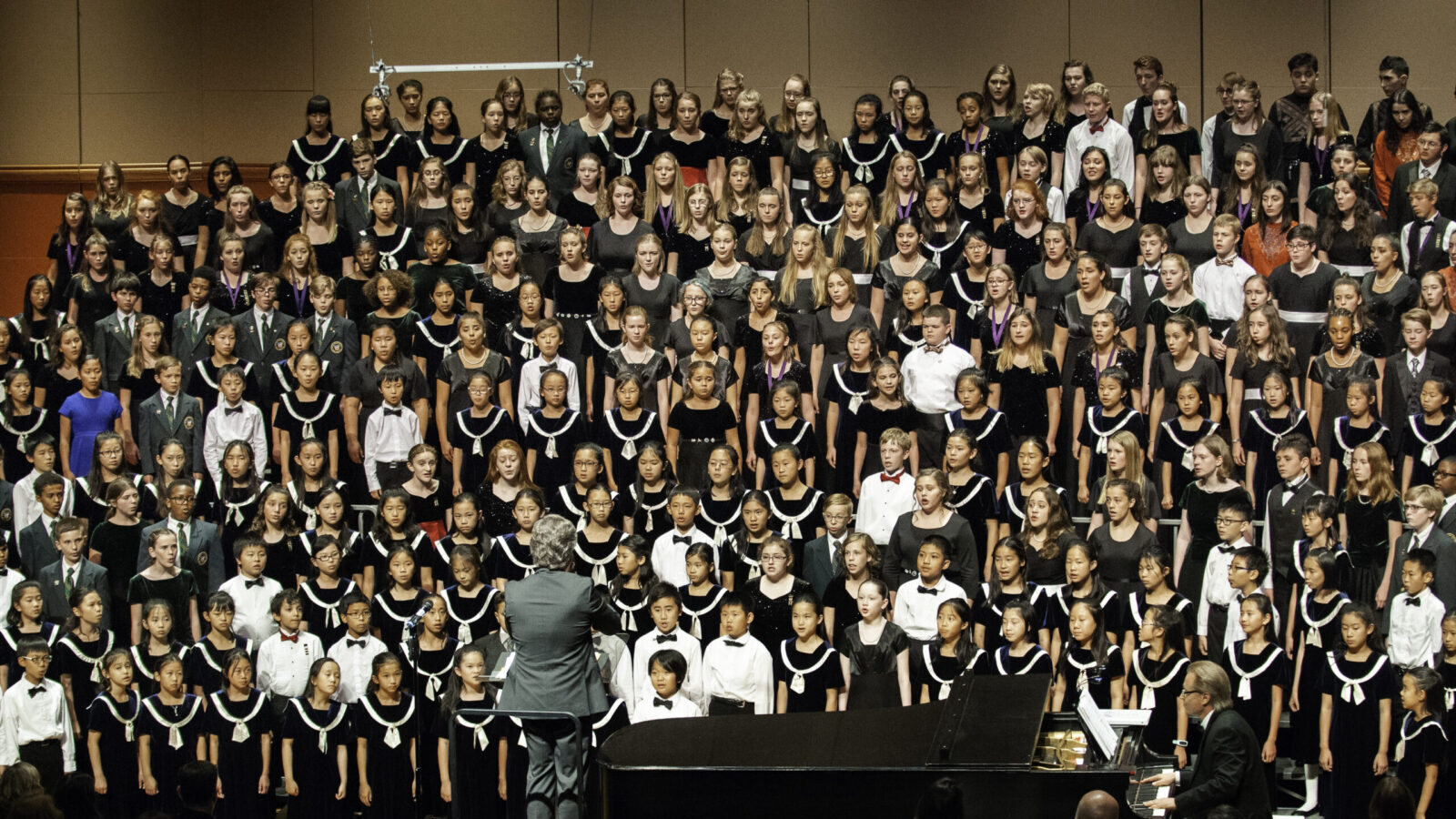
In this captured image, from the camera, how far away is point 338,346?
10.6 m

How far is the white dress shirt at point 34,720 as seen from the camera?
8781 millimetres

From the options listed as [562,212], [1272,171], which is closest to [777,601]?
[562,212]

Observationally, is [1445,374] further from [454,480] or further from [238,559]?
[238,559]

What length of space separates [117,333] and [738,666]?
467 cm

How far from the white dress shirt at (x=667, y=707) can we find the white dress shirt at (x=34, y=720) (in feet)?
9.45

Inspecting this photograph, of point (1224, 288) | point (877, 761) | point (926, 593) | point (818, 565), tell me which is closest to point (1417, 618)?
point (926, 593)

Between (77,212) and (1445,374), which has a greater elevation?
(77,212)

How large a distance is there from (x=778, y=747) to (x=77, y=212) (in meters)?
6.96

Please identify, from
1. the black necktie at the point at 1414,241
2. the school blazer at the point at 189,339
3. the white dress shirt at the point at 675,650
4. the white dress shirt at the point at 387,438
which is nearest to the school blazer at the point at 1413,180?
the black necktie at the point at 1414,241

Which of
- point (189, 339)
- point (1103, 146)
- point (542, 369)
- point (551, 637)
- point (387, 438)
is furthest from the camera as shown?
point (1103, 146)

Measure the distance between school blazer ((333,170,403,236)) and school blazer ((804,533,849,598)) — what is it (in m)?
3.97

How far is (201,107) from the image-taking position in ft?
48.1

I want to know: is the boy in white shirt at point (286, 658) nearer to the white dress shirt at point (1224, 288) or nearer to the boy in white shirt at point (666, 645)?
the boy in white shirt at point (666, 645)

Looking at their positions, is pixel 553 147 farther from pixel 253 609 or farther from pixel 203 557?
pixel 253 609
